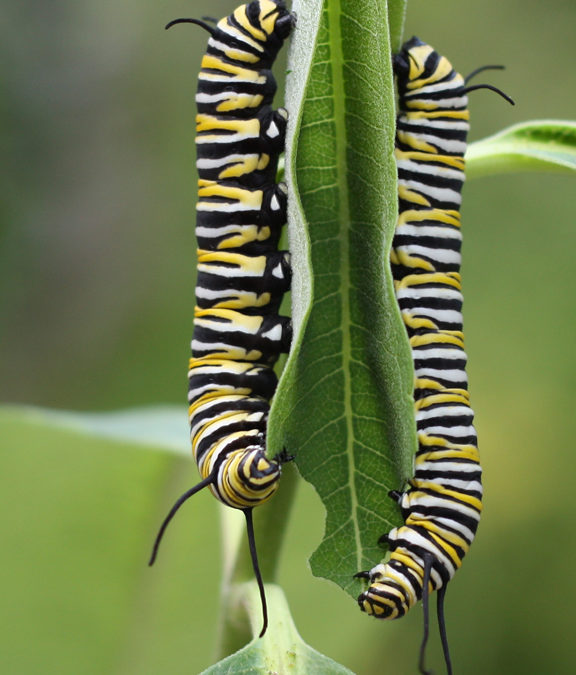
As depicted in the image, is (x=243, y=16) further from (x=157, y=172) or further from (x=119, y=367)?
(x=157, y=172)

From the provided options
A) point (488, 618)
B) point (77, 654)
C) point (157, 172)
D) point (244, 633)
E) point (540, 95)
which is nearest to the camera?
point (244, 633)

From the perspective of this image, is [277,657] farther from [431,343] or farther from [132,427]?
[132,427]

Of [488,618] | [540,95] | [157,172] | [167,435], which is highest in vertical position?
[540,95]

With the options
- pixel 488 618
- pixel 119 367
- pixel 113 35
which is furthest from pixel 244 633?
pixel 113 35

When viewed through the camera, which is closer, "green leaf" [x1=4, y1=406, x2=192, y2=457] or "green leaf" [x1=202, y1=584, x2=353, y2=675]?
"green leaf" [x1=202, y1=584, x2=353, y2=675]

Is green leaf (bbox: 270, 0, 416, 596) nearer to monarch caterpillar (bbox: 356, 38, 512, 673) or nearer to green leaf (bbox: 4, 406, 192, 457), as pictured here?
monarch caterpillar (bbox: 356, 38, 512, 673)

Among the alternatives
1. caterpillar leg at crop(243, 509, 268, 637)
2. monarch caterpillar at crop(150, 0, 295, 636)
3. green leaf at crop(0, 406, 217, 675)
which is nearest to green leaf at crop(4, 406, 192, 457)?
green leaf at crop(0, 406, 217, 675)
